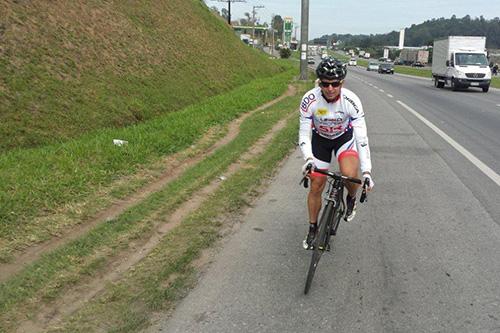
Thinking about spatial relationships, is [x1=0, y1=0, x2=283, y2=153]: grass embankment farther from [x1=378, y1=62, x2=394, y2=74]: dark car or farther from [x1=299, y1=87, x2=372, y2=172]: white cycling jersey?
[x1=378, y1=62, x2=394, y2=74]: dark car

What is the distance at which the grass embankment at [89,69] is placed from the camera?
30.5 feet

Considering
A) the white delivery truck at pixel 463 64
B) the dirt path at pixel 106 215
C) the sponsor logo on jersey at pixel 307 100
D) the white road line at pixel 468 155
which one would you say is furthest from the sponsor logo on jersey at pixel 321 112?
the white delivery truck at pixel 463 64

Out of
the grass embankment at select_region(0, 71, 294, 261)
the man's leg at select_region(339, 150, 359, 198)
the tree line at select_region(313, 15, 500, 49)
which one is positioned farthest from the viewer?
the tree line at select_region(313, 15, 500, 49)

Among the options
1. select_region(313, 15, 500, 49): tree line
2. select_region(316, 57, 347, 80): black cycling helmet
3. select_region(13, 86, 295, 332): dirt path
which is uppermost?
select_region(313, 15, 500, 49): tree line

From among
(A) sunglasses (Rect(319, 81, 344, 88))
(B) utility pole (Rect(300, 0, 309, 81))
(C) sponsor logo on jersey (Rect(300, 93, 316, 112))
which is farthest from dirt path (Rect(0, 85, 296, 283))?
(B) utility pole (Rect(300, 0, 309, 81))

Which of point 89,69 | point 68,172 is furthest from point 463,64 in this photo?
point 68,172

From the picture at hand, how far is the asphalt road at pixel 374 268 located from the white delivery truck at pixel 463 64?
883 inches

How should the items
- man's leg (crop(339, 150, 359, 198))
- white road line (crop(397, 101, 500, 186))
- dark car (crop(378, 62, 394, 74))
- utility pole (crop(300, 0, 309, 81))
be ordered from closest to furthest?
man's leg (crop(339, 150, 359, 198)) < white road line (crop(397, 101, 500, 186)) < utility pole (crop(300, 0, 309, 81)) < dark car (crop(378, 62, 394, 74))

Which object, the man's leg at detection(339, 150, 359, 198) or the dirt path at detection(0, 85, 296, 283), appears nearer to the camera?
the man's leg at detection(339, 150, 359, 198)

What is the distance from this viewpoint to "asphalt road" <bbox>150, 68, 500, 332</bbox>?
11.8ft

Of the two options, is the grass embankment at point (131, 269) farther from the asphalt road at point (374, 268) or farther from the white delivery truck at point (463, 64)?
the white delivery truck at point (463, 64)

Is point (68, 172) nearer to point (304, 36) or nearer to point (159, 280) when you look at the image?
point (159, 280)

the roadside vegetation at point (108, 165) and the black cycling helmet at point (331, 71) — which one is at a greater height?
the black cycling helmet at point (331, 71)

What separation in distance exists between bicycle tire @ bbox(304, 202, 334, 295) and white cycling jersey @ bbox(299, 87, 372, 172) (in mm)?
478
